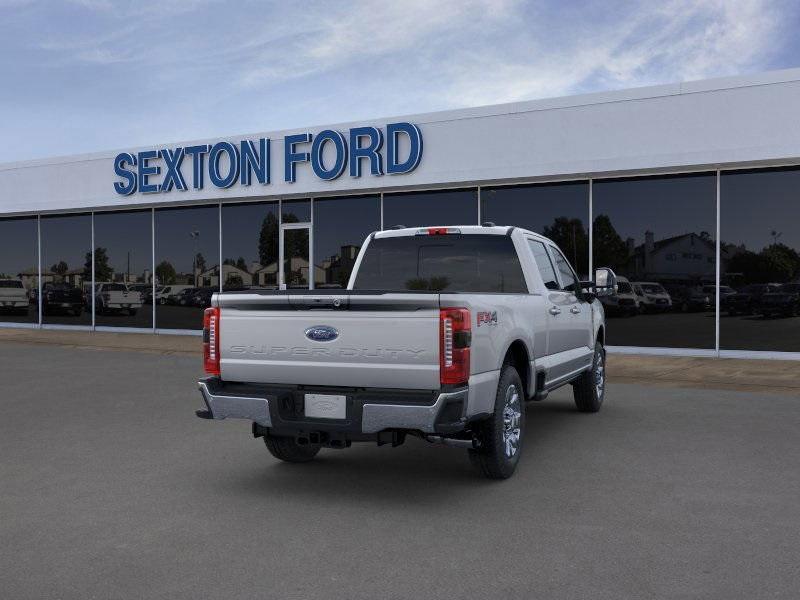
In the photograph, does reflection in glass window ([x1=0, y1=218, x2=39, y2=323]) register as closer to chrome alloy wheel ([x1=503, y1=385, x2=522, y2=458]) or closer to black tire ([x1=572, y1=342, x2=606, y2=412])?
black tire ([x1=572, y1=342, x2=606, y2=412])

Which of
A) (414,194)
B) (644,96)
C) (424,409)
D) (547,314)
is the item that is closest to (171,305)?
(414,194)

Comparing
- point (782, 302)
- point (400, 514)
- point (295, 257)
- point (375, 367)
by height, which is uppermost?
point (295, 257)

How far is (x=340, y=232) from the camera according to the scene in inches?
758

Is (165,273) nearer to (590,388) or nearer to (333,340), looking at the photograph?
(590,388)

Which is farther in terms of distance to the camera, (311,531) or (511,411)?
(511,411)

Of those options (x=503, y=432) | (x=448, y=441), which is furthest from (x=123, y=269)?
(x=448, y=441)

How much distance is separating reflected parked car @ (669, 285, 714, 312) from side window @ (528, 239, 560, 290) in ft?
26.9

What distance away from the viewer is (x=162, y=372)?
43.0 ft

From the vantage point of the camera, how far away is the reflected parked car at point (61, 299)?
23922 millimetres

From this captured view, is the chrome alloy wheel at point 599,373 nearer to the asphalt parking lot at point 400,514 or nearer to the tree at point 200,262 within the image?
the asphalt parking lot at point 400,514

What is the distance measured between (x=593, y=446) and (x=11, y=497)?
15.7 feet

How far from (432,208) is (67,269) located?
40.3 ft

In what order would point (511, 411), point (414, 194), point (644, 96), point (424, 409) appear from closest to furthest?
1. point (424, 409)
2. point (511, 411)
3. point (644, 96)
4. point (414, 194)

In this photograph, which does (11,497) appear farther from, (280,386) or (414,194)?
(414,194)
